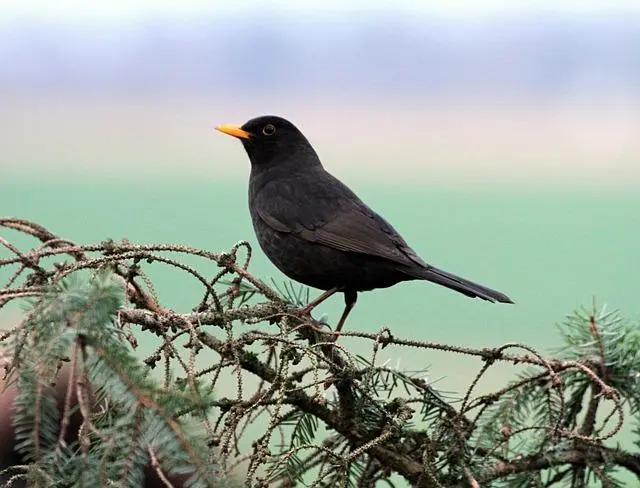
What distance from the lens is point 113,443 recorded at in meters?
1.15

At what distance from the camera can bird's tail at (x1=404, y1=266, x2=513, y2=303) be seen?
9.61ft

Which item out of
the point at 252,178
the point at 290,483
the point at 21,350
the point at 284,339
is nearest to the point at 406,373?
the point at 290,483

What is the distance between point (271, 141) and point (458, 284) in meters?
1.46

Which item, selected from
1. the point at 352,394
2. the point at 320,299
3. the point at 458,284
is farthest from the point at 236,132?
the point at 352,394

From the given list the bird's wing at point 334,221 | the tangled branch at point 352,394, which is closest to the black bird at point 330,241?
the bird's wing at point 334,221

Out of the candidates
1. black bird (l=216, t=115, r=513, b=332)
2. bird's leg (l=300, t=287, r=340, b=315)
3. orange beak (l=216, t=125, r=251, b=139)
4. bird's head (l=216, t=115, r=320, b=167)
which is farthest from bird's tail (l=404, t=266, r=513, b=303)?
orange beak (l=216, t=125, r=251, b=139)

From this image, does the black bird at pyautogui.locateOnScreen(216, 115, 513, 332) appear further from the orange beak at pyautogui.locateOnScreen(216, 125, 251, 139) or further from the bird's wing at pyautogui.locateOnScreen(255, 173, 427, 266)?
the orange beak at pyautogui.locateOnScreen(216, 125, 251, 139)

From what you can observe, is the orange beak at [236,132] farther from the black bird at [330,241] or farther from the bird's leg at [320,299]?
the bird's leg at [320,299]

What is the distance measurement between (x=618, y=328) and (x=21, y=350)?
158 cm

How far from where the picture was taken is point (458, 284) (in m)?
3.15

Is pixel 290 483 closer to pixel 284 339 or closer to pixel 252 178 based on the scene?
pixel 284 339

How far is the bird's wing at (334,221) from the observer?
351 cm

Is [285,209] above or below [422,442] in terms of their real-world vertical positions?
above

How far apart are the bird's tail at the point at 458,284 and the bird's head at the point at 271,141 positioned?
3.57 feet
